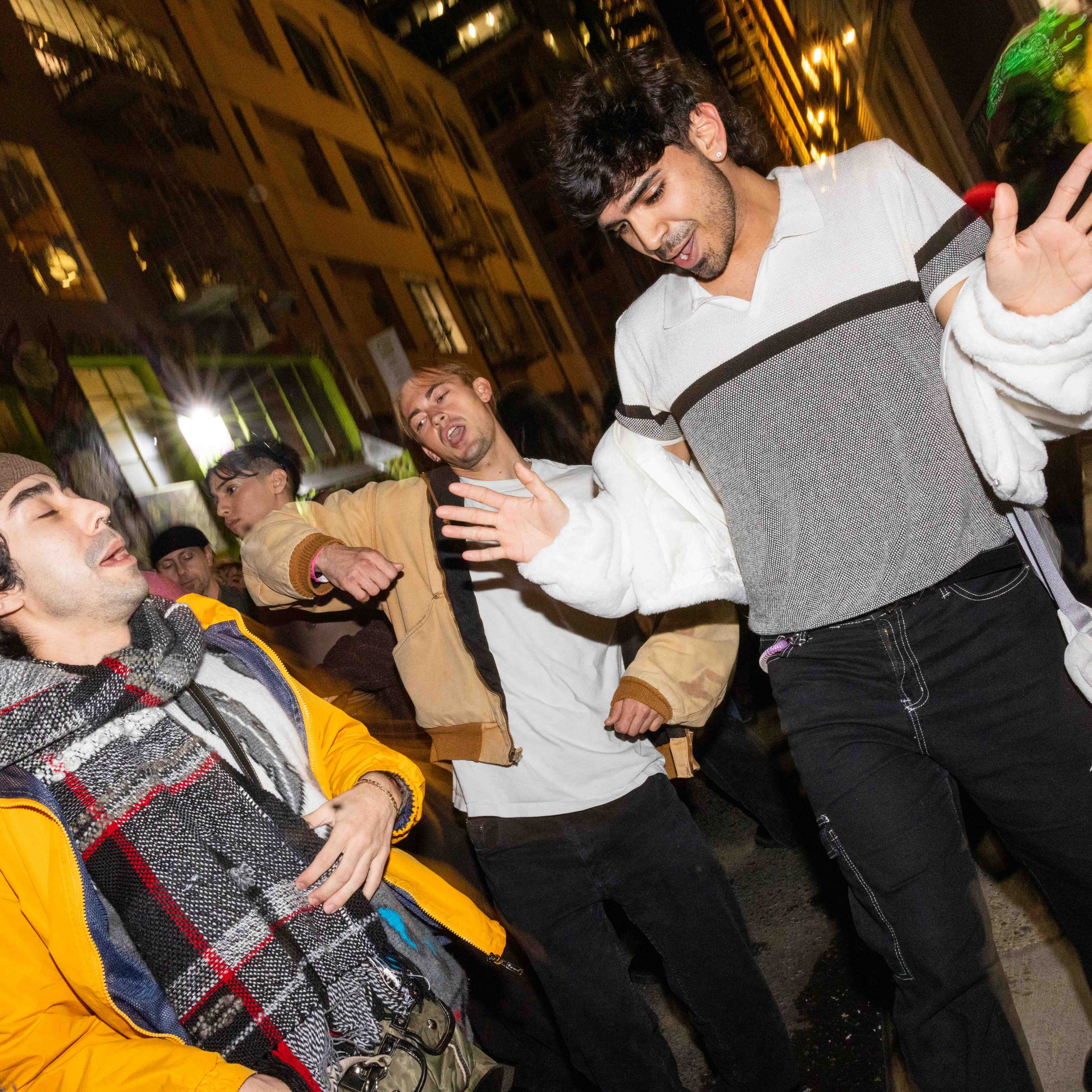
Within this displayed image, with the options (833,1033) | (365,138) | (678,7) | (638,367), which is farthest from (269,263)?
(833,1033)

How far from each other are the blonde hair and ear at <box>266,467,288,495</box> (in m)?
0.51

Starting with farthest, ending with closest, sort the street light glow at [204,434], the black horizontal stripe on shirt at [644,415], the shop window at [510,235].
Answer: the shop window at [510,235]
the street light glow at [204,434]
the black horizontal stripe on shirt at [644,415]

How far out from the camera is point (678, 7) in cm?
225

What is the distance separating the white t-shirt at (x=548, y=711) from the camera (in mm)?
1928

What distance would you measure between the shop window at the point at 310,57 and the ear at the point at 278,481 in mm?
7925

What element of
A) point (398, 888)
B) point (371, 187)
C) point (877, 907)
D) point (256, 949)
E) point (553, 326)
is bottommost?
point (877, 907)

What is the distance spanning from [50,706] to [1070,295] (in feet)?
5.34

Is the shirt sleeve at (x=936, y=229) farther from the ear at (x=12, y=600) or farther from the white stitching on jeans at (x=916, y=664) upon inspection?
the ear at (x=12, y=600)

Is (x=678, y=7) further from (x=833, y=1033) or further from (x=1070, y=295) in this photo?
(x=833, y=1033)

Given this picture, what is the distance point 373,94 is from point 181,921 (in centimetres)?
1057

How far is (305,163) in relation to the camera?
9172 mm

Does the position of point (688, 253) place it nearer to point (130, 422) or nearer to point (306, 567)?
point (306, 567)

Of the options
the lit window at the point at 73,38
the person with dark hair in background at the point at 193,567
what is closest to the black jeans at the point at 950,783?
the person with dark hair in background at the point at 193,567

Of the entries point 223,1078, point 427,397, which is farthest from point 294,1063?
point 427,397
